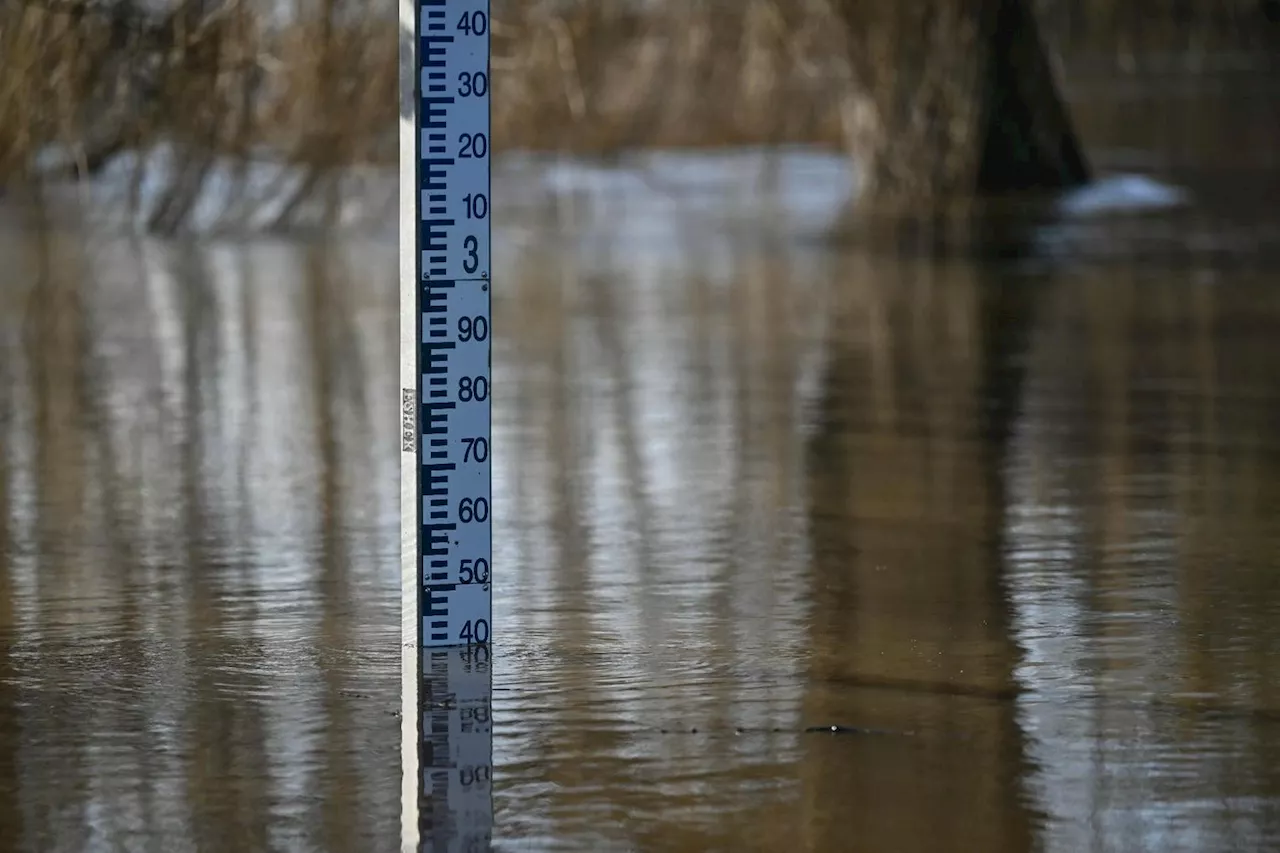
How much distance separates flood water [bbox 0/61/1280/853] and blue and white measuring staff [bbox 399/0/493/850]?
0.26 meters

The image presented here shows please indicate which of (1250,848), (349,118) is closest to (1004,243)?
(349,118)

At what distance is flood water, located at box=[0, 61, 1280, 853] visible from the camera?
5266 millimetres

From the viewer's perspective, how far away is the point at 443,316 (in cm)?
633

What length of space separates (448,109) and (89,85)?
884 centimetres

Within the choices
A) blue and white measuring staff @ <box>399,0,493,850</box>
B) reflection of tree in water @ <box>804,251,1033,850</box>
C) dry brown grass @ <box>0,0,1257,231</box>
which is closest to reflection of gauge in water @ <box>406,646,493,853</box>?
blue and white measuring staff @ <box>399,0,493,850</box>

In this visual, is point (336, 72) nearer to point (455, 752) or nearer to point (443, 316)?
point (443, 316)

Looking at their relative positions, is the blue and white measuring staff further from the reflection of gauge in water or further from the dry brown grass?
the dry brown grass

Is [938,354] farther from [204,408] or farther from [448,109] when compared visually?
[448,109]

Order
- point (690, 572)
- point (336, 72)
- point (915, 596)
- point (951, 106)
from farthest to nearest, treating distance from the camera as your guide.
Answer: point (951, 106) < point (336, 72) < point (690, 572) < point (915, 596)

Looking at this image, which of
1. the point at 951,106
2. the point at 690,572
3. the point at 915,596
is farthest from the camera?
the point at 951,106

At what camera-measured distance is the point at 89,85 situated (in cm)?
1468

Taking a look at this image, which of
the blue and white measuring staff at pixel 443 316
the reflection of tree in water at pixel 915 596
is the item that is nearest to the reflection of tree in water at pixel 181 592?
the blue and white measuring staff at pixel 443 316

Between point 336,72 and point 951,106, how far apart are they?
7.52 meters

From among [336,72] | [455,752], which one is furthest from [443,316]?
[336,72]
